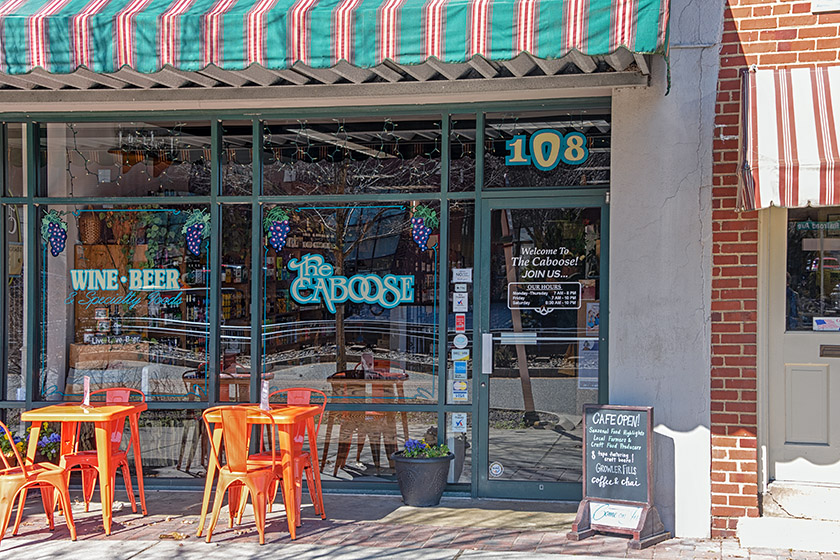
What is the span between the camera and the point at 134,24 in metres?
5.73

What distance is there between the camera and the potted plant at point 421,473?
6918 millimetres

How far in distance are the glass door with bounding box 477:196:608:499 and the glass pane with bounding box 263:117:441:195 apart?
74 cm

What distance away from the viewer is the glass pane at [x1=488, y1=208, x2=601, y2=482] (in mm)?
7121

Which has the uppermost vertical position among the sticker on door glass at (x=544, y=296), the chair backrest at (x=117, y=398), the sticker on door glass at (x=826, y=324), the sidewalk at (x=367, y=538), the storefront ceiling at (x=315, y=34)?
the storefront ceiling at (x=315, y=34)

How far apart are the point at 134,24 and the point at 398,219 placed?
2.68m

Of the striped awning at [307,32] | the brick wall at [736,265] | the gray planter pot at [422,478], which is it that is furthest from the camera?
the gray planter pot at [422,478]

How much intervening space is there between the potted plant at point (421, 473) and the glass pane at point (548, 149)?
2250 millimetres

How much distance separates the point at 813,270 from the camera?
6.36m

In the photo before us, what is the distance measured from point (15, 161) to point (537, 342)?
4893 mm

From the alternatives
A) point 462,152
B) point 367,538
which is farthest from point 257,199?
point 367,538

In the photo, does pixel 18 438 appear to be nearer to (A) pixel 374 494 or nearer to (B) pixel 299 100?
(A) pixel 374 494

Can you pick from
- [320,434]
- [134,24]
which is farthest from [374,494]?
[134,24]

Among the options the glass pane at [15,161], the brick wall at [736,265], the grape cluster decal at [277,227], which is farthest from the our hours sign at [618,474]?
the glass pane at [15,161]

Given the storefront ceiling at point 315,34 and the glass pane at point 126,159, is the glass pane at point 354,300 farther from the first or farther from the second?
the storefront ceiling at point 315,34
